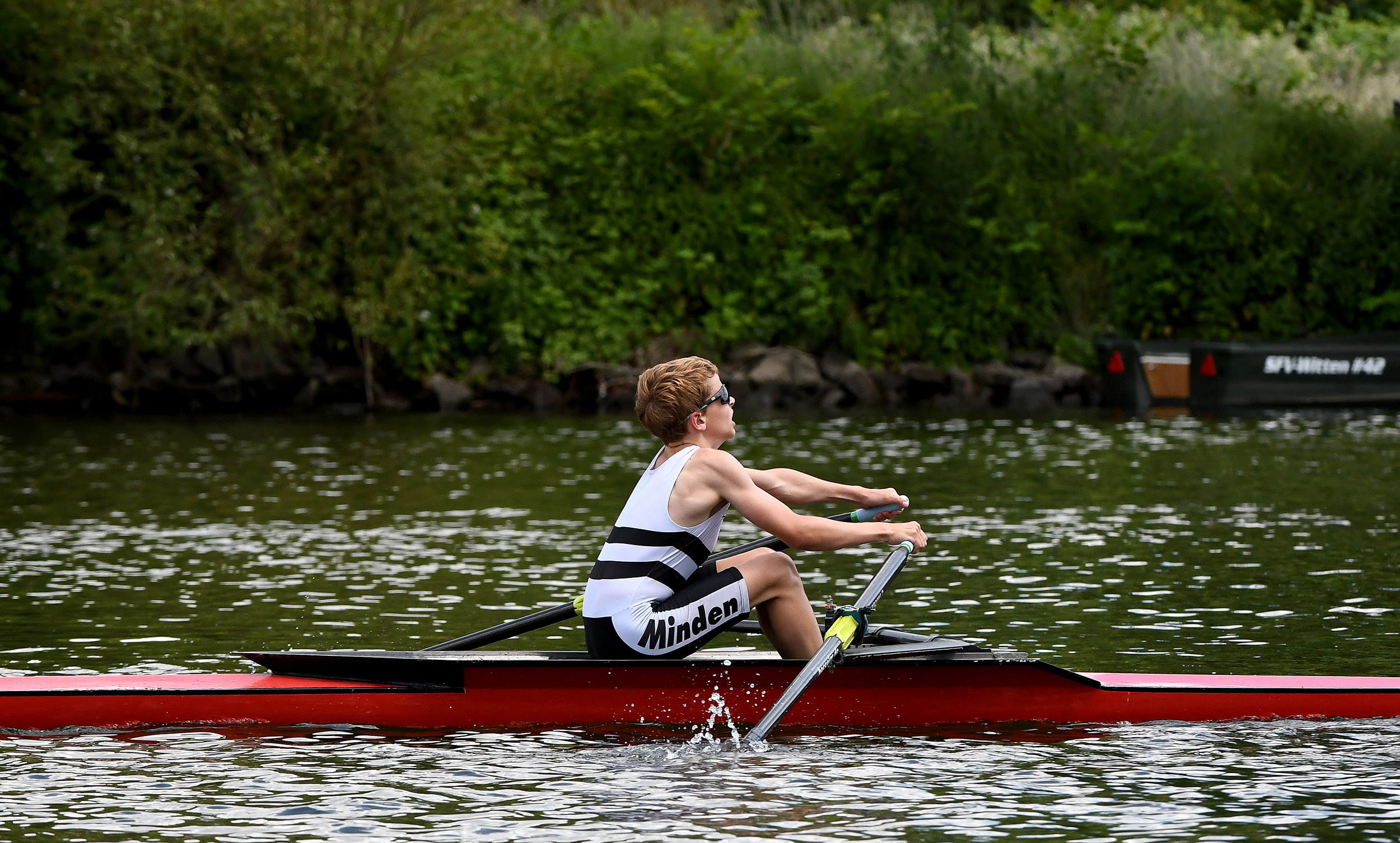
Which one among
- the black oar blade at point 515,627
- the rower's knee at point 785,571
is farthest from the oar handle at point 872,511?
the black oar blade at point 515,627

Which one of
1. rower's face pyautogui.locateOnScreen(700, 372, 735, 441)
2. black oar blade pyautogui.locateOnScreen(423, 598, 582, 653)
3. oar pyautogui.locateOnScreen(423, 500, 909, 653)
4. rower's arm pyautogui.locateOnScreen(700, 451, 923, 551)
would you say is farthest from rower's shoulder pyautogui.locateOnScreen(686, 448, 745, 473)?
black oar blade pyautogui.locateOnScreen(423, 598, 582, 653)

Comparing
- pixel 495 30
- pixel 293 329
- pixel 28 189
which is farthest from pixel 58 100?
pixel 495 30

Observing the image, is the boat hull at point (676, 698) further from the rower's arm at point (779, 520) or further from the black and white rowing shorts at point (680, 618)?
the rower's arm at point (779, 520)

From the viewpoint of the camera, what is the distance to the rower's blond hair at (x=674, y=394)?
7.83 meters

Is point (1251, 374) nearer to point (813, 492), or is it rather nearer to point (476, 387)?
point (476, 387)

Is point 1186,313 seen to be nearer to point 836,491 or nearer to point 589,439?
point 589,439

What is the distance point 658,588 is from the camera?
7875 mm

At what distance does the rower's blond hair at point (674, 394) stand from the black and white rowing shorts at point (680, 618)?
622mm

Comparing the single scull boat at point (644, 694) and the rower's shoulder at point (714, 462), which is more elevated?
the rower's shoulder at point (714, 462)

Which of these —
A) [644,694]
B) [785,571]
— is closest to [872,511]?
[785,571]

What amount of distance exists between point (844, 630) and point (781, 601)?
404 millimetres

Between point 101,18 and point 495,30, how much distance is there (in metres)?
5.71

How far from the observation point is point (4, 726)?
7.87 m

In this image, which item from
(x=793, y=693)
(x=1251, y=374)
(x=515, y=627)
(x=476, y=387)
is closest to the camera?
(x=793, y=693)
